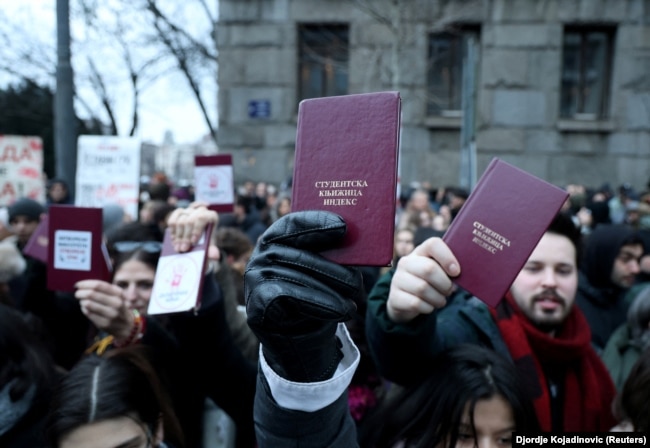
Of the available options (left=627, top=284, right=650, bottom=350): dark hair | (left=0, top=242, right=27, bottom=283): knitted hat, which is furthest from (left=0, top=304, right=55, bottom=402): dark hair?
(left=627, top=284, right=650, bottom=350): dark hair

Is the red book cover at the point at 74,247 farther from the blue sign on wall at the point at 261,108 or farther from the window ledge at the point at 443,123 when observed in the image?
the window ledge at the point at 443,123

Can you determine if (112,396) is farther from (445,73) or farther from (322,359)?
(445,73)

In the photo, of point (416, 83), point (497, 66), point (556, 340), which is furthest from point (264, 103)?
point (556, 340)

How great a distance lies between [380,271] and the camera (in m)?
4.56

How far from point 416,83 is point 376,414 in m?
10.3

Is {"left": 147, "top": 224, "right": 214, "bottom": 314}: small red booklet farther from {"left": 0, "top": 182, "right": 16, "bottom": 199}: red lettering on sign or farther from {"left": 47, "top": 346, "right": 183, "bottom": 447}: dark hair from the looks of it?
{"left": 0, "top": 182, "right": 16, "bottom": 199}: red lettering on sign

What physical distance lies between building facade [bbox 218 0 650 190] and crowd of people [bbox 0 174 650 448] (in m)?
9.28

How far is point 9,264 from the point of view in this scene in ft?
10.3

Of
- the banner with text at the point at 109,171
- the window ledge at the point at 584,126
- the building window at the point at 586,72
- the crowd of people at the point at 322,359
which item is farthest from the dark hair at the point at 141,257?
the building window at the point at 586,72

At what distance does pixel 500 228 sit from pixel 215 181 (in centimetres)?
301

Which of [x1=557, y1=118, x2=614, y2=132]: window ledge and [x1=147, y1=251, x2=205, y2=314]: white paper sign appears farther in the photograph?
[x1=557, y1=118, x2=614, y2=132]: window ledge

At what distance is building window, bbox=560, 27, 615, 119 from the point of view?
11844 mm

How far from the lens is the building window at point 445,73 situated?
1188 centimetres

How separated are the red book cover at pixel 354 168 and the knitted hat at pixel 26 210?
4.09 metres
